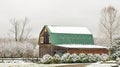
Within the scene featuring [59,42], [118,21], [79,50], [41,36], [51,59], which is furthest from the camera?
[118,21]

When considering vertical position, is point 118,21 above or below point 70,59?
above

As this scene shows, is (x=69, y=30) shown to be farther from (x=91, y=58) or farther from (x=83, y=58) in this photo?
(x=83, y=58)

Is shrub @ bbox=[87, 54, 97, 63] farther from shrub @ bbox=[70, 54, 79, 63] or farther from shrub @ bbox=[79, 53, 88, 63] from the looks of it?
shrub @ bbox=[70, 54, 79, 63]

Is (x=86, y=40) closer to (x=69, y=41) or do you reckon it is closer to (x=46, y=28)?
(x=69, y=41)

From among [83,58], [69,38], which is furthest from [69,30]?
[83,58]

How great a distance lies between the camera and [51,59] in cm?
4250

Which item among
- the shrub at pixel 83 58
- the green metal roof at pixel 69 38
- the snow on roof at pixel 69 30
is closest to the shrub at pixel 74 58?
the shrub at pixel 83 58

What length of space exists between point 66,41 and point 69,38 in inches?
30.8

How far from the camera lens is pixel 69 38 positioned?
52.4m

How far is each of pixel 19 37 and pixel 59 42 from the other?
2943 centimetres

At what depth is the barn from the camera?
160ft

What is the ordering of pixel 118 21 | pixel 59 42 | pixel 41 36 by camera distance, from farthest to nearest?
1. pixel 118 21
2. pixel 41 36
3. pixel 59 42

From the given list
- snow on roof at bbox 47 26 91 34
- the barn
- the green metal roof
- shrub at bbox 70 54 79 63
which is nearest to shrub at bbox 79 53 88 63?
shrub at bbox 70 54 79 63

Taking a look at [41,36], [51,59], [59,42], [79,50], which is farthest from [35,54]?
[51,59]
